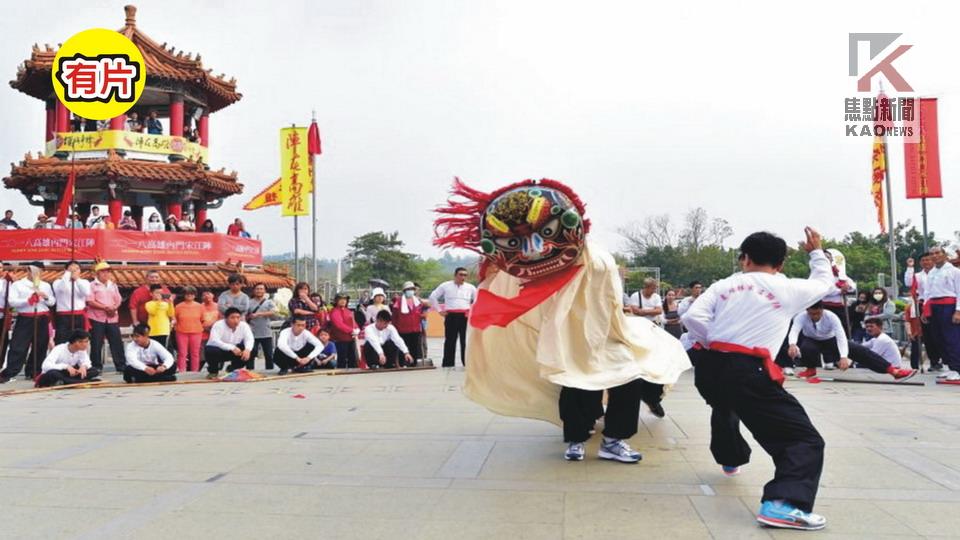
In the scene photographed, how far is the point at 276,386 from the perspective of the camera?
887cm

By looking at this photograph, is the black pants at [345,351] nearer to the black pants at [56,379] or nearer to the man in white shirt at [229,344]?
the man in white shirt at [229,344]

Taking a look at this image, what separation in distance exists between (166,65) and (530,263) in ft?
64.4

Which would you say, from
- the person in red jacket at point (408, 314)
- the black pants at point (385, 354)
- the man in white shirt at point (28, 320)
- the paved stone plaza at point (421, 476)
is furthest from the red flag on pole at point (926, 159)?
the man in white shirt at point (28, 320)

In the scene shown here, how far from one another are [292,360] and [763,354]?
25.4ft

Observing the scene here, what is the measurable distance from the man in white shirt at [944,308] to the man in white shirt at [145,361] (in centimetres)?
949

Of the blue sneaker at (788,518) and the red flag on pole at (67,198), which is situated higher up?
the red flag on pole at (67,198)

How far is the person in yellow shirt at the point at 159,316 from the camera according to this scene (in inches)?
414

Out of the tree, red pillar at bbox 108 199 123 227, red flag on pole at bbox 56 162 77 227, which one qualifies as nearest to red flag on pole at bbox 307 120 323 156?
red pillar at bbox 108 199 123 227

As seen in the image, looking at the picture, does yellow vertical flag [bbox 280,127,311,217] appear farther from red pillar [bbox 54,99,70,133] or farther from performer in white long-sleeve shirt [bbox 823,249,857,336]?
performer in white long-sleeve shirt [bbox 823,249,857,336]

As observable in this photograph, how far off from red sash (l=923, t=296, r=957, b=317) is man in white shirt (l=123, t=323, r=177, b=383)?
9.50m

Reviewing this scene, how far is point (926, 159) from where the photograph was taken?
16.9 metres

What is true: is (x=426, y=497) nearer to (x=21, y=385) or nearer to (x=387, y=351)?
(x=387, y=351)

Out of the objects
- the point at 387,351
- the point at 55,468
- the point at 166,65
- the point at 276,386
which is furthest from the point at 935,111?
the point at 166,65

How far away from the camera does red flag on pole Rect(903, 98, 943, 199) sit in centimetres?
1677
